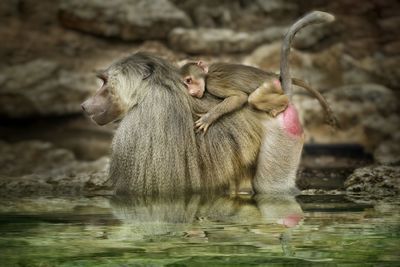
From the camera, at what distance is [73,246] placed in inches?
137

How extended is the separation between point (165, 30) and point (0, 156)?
211 cm

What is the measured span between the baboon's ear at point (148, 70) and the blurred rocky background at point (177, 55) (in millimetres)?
2832

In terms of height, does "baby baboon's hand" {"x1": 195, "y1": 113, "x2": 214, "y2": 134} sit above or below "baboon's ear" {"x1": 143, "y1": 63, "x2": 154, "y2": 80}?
below

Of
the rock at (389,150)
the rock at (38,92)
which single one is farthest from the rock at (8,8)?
the rock at (389,150)

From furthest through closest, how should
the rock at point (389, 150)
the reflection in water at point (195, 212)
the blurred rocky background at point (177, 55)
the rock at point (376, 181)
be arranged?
the blurred rocky background at point (177, 55) → the rock at point (389, 150) → the rock at point (376, 181) → the reflection in water at point (195, 212)

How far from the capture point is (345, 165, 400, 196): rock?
5.44 meters

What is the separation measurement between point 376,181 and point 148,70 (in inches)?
64.3

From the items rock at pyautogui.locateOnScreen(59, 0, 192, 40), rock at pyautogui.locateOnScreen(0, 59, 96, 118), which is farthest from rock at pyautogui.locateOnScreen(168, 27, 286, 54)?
rock at pyautogui.locateOnScreen(0, 59, 96, 118)

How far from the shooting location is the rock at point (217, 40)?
8.75 m

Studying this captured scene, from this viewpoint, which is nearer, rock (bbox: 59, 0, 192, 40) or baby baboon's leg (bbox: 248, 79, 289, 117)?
baby baboon's leg (bbox: 248, 79, 289, 117)

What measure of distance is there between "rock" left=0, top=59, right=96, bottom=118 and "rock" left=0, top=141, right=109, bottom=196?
451 mm

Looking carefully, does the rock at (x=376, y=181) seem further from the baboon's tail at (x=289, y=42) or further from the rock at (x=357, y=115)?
the rock at (x=357, y=115)

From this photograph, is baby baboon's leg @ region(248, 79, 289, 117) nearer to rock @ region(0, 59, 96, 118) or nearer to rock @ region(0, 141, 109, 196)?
rock @ region(0, 141, 109, 196)

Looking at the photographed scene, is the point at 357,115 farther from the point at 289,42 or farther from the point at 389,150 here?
the point at 289,42
